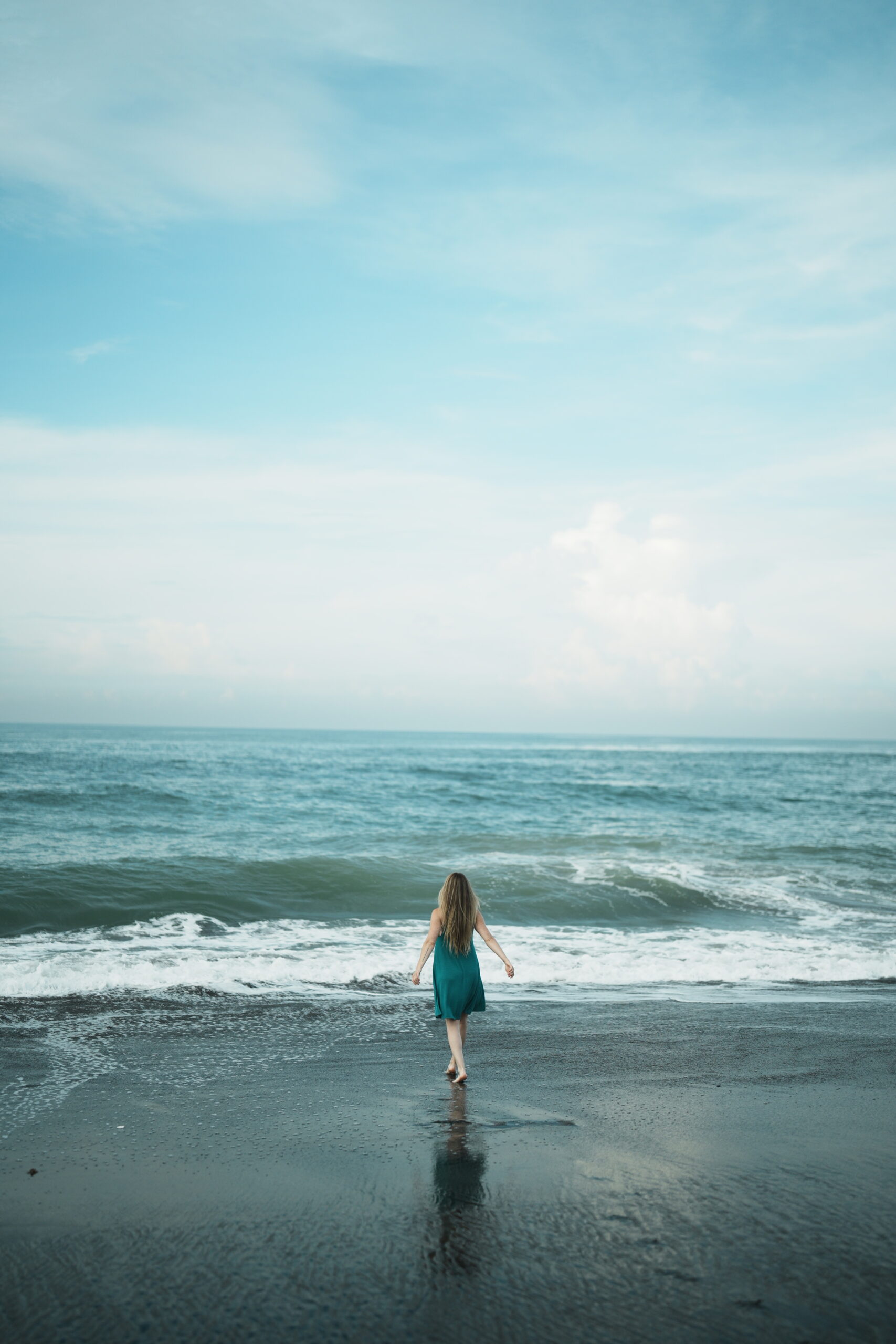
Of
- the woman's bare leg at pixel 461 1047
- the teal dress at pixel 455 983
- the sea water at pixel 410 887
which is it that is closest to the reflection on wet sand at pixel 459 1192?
the woman's bare leg at pixel 461 1047

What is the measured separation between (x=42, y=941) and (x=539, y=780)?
1372 inches

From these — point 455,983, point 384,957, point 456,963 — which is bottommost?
point 384,957

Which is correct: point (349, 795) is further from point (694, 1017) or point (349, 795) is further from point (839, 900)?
point (694, 1017)

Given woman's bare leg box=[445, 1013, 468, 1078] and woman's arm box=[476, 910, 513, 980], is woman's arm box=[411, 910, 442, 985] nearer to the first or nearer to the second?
woman's arm box=[476, 910, 513, 980]

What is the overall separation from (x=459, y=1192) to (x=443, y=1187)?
0.36ft

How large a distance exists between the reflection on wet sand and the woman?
71cm

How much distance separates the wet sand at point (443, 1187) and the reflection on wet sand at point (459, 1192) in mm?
14

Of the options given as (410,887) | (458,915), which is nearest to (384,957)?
(458,915)

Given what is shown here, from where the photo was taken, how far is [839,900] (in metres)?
16.2

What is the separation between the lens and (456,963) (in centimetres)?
629

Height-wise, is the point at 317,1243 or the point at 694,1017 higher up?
the point at 317,1243

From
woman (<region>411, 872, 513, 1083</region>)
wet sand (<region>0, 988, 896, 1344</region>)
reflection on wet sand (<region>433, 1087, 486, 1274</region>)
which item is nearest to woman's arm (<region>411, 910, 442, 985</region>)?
woman (<region>411, 872, 513, 1083</region>)

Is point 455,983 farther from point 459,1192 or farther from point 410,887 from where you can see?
point 410,887

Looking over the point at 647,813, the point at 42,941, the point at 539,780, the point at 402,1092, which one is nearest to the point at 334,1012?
the point at 402,1092
